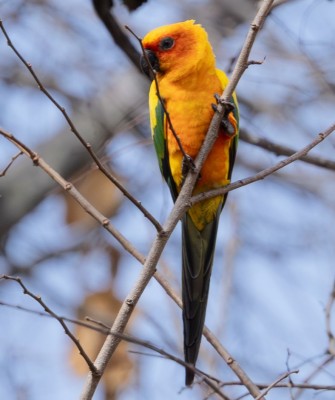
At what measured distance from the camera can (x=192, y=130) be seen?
365 centimetres

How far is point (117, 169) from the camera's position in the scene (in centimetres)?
660

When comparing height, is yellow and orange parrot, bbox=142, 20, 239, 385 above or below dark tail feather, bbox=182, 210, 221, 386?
above

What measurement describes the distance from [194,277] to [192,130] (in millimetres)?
698

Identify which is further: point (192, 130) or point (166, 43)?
point (166, 43)

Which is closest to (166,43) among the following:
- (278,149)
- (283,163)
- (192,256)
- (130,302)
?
(278,149)

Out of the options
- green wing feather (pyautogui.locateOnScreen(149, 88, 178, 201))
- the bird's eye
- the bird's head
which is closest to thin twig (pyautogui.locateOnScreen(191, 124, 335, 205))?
green wing feather (pyautogui.locateOnScreen(149, 88, 178, 201))

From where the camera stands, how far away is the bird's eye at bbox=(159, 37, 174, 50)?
4.03 metres

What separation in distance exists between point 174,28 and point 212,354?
2002 millimetres

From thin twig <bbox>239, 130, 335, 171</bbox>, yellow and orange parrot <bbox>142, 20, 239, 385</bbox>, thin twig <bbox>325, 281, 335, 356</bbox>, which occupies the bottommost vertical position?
thin twig <bbox>325, 281, 335, 356</bbox>

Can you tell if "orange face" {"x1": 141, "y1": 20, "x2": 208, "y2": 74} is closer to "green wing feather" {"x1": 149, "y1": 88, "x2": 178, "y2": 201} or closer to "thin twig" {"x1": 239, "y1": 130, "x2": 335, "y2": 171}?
"green wing feather" {"x1": 149, "y1": 88, "x2": 178, "y2": 201}

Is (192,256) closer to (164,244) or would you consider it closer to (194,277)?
(194,277)

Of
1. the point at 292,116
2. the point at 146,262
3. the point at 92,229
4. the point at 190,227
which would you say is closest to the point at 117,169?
the point at 92,229

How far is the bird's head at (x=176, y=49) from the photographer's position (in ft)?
12.9

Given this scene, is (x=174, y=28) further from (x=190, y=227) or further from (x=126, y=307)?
(x=126, y=307)
